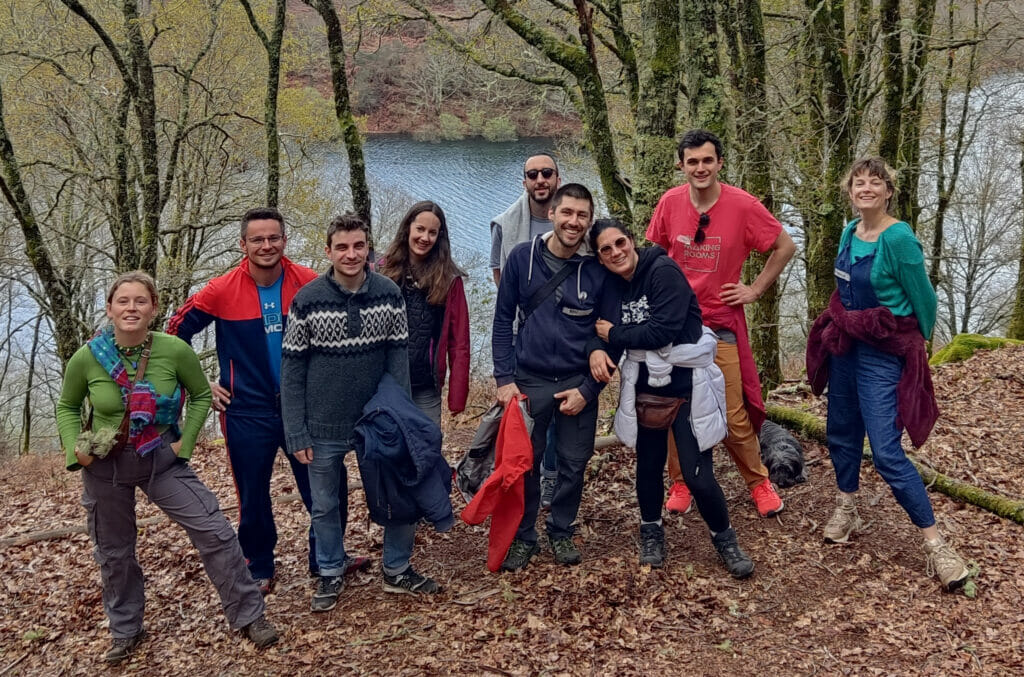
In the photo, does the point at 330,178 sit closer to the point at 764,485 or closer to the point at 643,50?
the point at 643,50

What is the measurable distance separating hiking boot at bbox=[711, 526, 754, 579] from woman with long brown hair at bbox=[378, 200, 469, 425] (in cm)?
164

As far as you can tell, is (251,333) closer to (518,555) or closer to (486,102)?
(518,555)

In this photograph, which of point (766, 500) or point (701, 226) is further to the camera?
point (766, 500)

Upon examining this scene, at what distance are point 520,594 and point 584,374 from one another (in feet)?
Answer: 4.09

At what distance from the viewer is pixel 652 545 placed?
13.5 feet

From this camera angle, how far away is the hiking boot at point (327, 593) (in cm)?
390

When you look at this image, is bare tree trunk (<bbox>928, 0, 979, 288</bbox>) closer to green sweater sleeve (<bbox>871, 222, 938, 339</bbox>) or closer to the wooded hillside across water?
the wooded hillside across water

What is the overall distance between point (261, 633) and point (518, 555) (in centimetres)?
143

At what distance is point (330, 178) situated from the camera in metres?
22.0

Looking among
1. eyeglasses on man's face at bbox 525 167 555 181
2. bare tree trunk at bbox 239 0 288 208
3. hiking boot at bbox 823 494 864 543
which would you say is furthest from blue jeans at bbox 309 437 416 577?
bare tree trunk at bbox 239 0 288 208

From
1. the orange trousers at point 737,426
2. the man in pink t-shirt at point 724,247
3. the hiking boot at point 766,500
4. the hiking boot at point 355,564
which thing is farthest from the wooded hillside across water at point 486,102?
the hiking boot at point 355,564

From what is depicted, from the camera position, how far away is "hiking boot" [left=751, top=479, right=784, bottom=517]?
447 centimetres

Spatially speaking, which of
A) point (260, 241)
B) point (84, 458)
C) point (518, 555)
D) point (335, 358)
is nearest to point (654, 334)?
point (518, 555)

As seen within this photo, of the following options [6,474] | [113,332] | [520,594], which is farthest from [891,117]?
[6,474]
